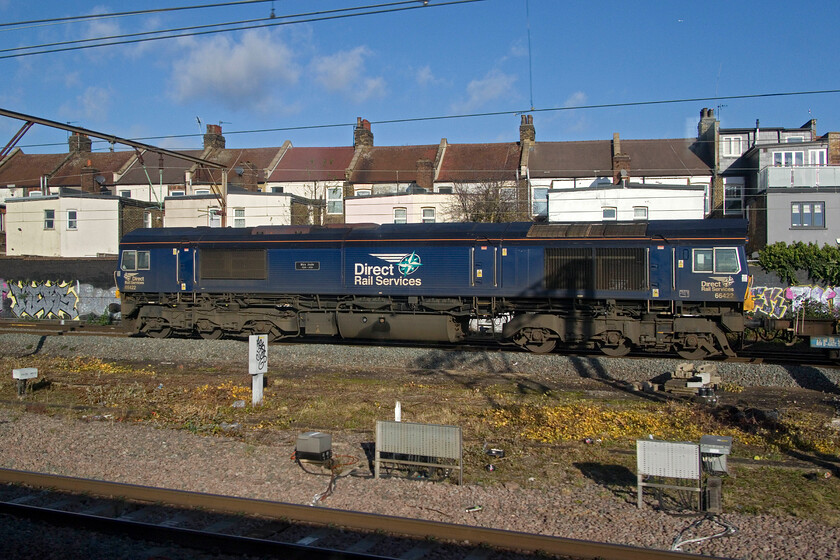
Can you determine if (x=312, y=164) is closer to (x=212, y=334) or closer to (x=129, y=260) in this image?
(x=129, y=260)

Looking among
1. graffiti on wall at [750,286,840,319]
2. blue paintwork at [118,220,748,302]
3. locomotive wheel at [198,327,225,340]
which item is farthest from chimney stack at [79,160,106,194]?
graffiti on wall at [750,286,840,319]

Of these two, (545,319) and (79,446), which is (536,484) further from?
(545,319)

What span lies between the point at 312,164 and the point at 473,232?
3256 centimetres

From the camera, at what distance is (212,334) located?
74.5 feet

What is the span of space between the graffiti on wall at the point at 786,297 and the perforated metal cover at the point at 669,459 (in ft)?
78.7

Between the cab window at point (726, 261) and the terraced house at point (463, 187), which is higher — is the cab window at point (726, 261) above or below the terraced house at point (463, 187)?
below

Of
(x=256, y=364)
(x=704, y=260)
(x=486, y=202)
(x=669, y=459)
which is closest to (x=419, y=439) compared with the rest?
(x=669, y=459)

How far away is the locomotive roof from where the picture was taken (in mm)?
17812

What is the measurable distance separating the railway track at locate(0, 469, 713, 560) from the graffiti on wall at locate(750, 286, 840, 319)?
2639 cm

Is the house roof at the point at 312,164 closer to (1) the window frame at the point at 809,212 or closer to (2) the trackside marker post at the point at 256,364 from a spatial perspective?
(1) the window frame at the point at 809,212

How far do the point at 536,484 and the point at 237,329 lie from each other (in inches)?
600

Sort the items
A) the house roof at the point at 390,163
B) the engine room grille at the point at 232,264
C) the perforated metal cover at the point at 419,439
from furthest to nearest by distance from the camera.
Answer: the house roof at the point at 390,163 < the engine room grille at the point at 232,264 < the perforated metal cover at the point at 419,439

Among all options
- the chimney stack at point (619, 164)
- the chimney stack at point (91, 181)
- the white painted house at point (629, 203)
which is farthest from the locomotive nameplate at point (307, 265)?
the chimney stack at point (91, 181)

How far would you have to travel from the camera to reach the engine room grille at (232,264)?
850 inches
